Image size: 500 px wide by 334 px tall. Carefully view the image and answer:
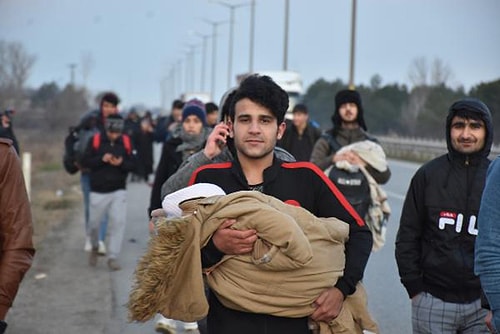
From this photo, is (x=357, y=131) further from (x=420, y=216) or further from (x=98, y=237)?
(x=98, y=237)

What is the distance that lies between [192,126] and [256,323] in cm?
431

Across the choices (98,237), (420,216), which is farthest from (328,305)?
(98,237)

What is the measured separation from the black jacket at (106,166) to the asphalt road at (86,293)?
3.36 ft

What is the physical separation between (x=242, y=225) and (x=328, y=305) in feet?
1.72

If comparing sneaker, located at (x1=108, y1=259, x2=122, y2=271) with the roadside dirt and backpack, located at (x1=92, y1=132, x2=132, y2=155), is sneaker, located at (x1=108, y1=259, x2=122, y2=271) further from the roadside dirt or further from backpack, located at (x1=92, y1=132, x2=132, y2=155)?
backpack, located at (x1=92, y1=132, x2=132, y2=155)

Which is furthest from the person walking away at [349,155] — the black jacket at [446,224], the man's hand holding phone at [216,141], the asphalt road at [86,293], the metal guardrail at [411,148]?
the metal guardrail at [411,148]

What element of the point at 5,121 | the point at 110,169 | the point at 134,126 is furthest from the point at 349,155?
the point at 134,126

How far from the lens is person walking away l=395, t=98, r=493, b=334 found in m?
4.86

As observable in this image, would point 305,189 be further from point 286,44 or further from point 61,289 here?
point 286,44

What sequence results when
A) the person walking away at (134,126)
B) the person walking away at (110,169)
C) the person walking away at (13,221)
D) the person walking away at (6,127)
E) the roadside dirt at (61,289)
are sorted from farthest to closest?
the person walking away at (134,126) → the person walking away at (6,127) → the person walking away at (110,169) → the roadside dirt at (61,289) → the person walking away at (13,221)

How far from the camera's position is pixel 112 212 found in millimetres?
11594

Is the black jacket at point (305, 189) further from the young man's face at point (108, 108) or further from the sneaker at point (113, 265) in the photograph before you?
the young man's face at point (108, 108)

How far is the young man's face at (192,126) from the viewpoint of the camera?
7977mm

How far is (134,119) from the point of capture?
24.0m
